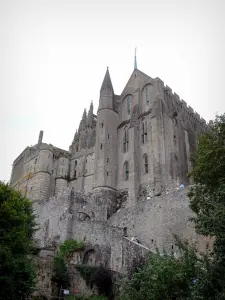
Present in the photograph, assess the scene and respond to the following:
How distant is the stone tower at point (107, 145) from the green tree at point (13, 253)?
1864 cm

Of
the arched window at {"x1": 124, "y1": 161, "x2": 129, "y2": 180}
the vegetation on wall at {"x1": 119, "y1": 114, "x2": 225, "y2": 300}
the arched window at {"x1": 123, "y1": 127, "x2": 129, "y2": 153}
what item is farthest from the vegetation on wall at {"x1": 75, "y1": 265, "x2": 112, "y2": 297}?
the arched window at {"x1": 123, "y1": 127, "x2": 129, "y2": 153}

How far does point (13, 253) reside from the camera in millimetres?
21109

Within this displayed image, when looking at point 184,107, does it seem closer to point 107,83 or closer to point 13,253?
point 107,83

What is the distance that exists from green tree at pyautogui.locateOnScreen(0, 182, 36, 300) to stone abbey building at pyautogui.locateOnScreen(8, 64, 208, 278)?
782cm

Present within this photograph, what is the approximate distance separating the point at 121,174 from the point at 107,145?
4836 millimetres

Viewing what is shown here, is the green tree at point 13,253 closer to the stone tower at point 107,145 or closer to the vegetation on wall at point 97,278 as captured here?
the vegetation on wall at point 97,278

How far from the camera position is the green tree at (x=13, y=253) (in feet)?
61.7

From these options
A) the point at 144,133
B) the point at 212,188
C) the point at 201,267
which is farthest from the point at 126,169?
the point at 201,267

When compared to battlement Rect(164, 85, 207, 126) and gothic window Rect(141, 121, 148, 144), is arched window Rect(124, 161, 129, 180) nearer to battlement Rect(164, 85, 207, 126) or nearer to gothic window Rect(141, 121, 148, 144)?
gothic window Rect(141, 121, 148, 144)

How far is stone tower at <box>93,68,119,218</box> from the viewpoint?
45531mm

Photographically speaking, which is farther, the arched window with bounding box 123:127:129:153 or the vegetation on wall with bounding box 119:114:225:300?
the arched window with bounding box 123:127:129:153

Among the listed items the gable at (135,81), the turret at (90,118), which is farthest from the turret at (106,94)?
the turret at (90,118)

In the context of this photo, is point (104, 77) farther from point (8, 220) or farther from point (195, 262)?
point (195, 262)

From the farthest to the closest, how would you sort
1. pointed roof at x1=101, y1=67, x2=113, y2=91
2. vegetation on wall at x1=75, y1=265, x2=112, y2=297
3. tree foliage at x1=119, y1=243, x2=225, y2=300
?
pointed roof at x1=101, y1=67, x2=113, y2=91
vegetation on wall at x1=75, y1=265, x2=112, y2=297
tree foliage at x1=119, y1=243, x2=225, y2=300
